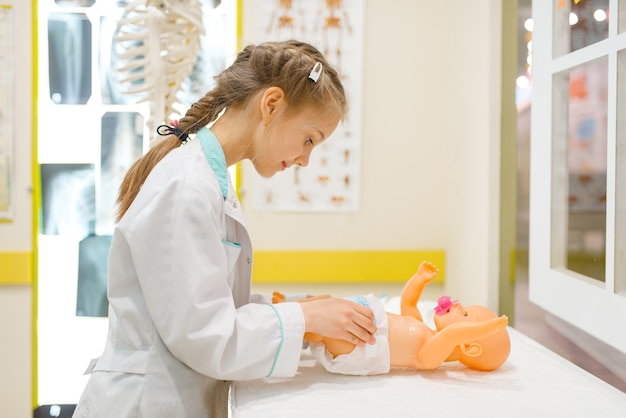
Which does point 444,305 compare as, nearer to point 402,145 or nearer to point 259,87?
point 259,87

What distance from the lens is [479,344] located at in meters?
1.46

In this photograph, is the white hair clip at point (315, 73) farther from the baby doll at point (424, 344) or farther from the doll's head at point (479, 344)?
the doll's head at point (479, 344)

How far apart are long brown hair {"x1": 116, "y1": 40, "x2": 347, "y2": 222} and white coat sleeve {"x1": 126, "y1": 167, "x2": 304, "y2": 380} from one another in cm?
26

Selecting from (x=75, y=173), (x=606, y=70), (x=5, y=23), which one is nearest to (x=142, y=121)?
(x=75, y=173)

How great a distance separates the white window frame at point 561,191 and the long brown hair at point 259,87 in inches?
25.7

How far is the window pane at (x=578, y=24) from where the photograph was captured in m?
1.60

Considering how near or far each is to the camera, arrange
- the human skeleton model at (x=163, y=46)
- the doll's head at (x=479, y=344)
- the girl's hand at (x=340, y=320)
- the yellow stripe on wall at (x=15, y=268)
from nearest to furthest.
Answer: the girl's hand at (x=340, y=320), the doll's head at (x=479, y=344), the human skeleton model at (x=163, y=46), the yellow stripe on wall at (x=15, y=268)

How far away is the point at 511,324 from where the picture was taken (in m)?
2.32

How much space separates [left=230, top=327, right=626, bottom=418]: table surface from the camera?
1.22 meters

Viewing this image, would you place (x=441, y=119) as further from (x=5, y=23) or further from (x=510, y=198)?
(x=5, y=23)

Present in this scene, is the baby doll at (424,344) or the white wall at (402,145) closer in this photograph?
the baby doll at (424,344)

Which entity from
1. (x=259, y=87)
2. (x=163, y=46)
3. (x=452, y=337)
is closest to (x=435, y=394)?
(x=452, y=337)

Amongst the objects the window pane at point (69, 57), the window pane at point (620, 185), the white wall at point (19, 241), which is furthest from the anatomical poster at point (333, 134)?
the window pane at point (620, 185)

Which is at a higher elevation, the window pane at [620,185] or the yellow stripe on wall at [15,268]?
the window pane at [620,185]
